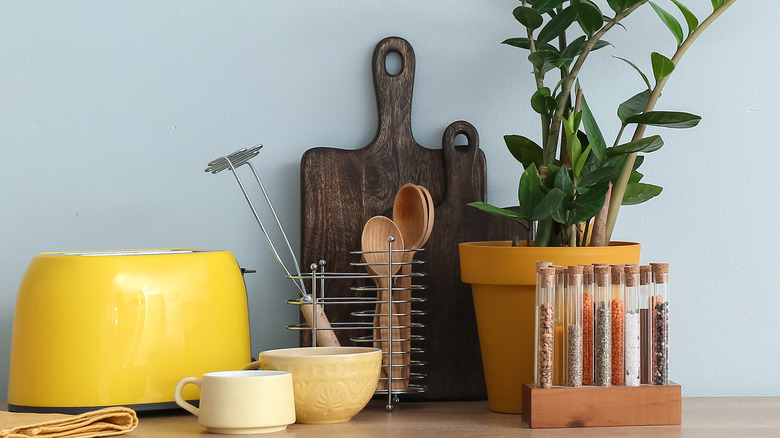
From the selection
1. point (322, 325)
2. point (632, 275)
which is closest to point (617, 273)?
point (632, 275)

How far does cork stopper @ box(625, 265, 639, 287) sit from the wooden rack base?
0.36 ft

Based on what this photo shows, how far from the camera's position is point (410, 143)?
43.3 inches

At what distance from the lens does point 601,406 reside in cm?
85

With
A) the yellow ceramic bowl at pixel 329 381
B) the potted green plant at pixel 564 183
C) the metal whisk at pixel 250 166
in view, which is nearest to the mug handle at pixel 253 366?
the yellow ceramic bowl at pixel 329 381

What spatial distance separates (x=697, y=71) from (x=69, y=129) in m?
0.87

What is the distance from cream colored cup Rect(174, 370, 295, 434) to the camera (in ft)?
2.65

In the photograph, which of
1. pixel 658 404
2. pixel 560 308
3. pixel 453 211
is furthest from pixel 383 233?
pixel 658 404

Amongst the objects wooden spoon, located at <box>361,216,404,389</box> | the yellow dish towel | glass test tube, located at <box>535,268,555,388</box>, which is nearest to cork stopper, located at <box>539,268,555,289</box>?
glass test tube, located at <box>535,268,555,388</box>

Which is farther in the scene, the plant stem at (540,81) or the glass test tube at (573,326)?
the plant stem at (540,81)

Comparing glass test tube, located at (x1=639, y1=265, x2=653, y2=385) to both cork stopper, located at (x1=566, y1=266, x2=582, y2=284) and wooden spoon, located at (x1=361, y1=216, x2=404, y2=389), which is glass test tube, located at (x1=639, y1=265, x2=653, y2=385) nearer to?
cork stopper, located at (x1=566, y1=266, x2=582, y2=284)

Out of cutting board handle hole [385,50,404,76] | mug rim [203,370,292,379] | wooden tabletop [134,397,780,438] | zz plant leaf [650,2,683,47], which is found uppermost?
zz plant leaf [650,2,683,47]

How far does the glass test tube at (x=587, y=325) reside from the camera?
86 centimetres

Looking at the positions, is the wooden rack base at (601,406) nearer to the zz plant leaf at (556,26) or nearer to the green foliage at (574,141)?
the green foliage at (574,141)

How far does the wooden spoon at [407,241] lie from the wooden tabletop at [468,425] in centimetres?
7
